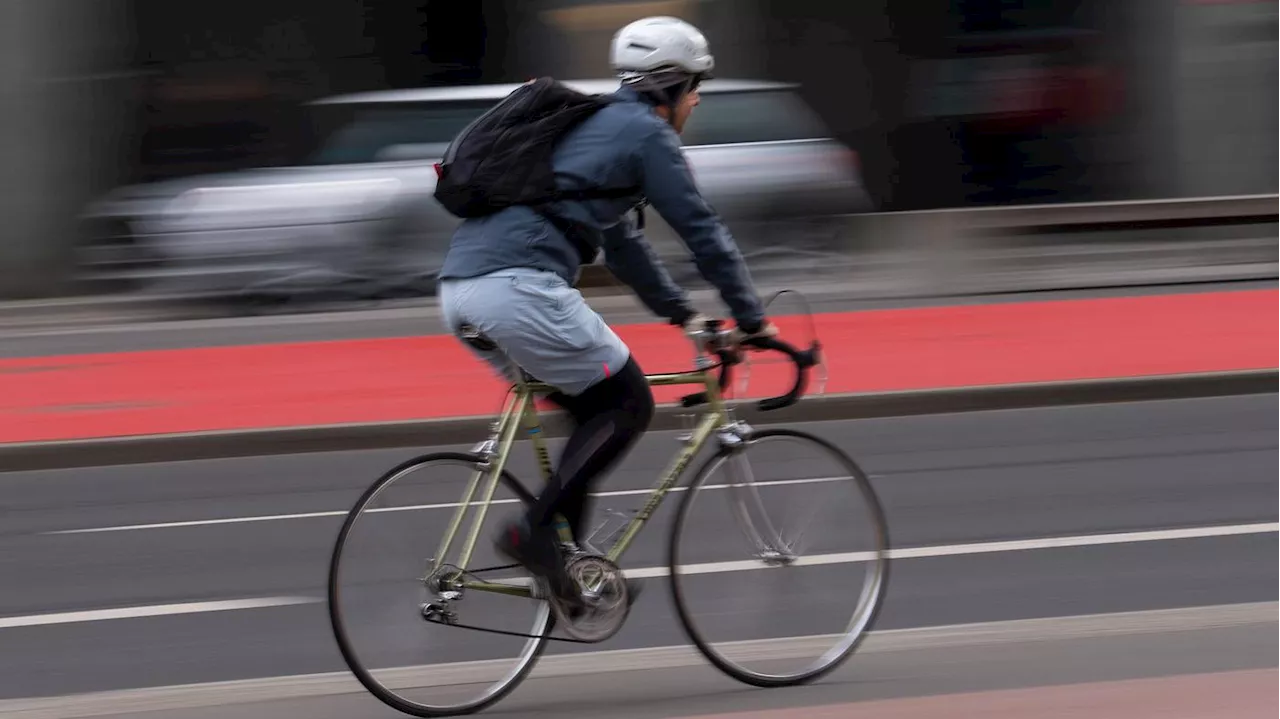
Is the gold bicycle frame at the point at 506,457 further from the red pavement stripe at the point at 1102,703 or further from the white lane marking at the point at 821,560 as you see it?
the red pavement stripe at the point at 1102,703

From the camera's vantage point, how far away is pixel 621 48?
4.52m

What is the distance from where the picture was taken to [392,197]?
1456 cm

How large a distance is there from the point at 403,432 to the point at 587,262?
5.03m

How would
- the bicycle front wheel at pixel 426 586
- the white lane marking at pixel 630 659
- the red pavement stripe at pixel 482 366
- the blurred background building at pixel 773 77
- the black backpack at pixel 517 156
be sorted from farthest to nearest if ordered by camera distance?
the blurred background building at pixel 773 77 < the red pavement stripe at pixel 482 366 < the white lane marking at pixel 630 659 < the bicycle front wheel at pixel 426 586 < the black backpack at pixel 517 156

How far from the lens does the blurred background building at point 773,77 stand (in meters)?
17.9

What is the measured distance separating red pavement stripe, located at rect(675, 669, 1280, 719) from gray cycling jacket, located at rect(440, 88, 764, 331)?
3.28ft

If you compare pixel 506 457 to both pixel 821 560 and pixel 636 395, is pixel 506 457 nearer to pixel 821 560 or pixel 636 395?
pixel 636 395

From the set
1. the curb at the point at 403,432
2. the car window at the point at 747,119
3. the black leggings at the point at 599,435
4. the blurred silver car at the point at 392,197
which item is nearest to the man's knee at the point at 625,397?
the black leggings at the point at 599,435

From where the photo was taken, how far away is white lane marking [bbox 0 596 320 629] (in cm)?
616

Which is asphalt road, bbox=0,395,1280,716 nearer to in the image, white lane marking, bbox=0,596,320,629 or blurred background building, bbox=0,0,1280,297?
white lane marking, bbox=0,596,320,629

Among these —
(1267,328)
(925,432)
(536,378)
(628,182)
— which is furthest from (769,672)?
(1267,328)

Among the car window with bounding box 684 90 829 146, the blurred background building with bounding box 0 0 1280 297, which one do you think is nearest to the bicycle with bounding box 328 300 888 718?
the car window with bounding box 684 90 829 146

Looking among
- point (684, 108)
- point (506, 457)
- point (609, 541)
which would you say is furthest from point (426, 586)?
point (684, 108)

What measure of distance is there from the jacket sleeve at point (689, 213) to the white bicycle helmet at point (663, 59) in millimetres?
129
